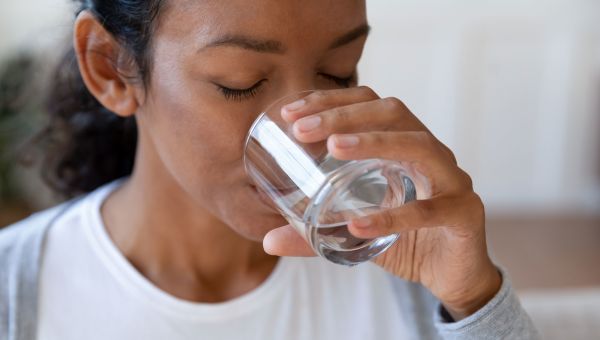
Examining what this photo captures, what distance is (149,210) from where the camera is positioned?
1211 mm

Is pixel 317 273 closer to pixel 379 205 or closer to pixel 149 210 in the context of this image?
pixel 149 210

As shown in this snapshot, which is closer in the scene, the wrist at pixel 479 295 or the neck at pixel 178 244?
the wrist at pixel 479 295

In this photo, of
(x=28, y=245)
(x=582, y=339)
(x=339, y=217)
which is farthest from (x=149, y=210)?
(x=582, y=339)

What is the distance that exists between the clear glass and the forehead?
0.12m

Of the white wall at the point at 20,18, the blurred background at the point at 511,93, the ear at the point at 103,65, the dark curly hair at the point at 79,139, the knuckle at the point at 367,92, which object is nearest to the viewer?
the knuckle at the point at 367,92

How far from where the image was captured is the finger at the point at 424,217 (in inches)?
29.6

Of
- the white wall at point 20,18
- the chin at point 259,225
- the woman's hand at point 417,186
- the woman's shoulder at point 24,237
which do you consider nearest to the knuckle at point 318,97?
the woman's hand at point 417,186

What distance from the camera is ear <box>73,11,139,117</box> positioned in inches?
42.4

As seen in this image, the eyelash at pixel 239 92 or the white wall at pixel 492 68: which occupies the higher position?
the eyelash at pixel 239 92

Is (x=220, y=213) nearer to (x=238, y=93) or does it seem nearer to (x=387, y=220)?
(x=238, y=93)

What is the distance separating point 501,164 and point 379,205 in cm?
378

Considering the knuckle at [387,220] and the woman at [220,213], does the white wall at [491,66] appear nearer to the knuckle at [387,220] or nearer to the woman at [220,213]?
the woman at [220,213]

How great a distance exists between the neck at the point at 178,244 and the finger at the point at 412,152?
0.46 m

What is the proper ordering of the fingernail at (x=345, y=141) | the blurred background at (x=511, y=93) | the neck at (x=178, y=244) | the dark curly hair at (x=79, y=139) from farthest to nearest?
1. the blurred background at (x=511, y=93)
2. the dark curly hair at (x=79, y=139)
3. the neck at (x=178, y=244)
4. the fingernail at (x=345, y=141)
